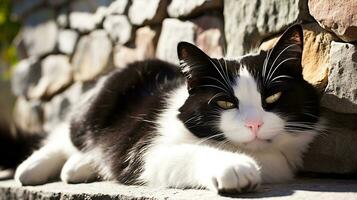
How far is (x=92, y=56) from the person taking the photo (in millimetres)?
3275

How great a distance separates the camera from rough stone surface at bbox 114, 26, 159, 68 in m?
2.84

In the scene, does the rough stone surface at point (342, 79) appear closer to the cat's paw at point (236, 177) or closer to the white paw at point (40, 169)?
the cat's paw at point (236, 177)

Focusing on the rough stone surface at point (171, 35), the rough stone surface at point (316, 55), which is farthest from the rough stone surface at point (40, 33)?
the rough stone surface at point (316, 55)

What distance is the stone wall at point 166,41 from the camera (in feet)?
6.35

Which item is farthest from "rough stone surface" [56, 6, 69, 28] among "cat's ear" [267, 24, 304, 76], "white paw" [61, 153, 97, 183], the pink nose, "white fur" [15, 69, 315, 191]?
the pink nose

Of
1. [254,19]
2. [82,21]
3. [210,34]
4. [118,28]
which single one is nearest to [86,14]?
[82,21]

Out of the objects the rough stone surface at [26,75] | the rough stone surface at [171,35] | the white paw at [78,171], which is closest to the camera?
the white paw at [78,171]

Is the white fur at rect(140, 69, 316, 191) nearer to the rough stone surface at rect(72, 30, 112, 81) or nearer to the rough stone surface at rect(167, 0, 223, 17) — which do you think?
the rough stone surface at rect(167, 0, 223, 17)

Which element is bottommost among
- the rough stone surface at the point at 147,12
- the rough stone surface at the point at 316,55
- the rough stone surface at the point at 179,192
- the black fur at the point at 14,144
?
the black fur at the point at 14,144

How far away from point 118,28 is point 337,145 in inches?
55.4

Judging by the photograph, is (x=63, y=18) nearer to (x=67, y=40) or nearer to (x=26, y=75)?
(x=67, y=40)

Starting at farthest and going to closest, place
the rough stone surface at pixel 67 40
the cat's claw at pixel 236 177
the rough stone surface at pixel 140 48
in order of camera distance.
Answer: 1. the rough stone surface at pixel 67 40
2. the rough stone surface at pixel 140 48
3. the cat's claw at pixel 236 177

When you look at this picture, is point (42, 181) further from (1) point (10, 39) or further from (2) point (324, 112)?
(1) point (10, 39)

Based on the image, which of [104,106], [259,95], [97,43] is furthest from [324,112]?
[97,43]
